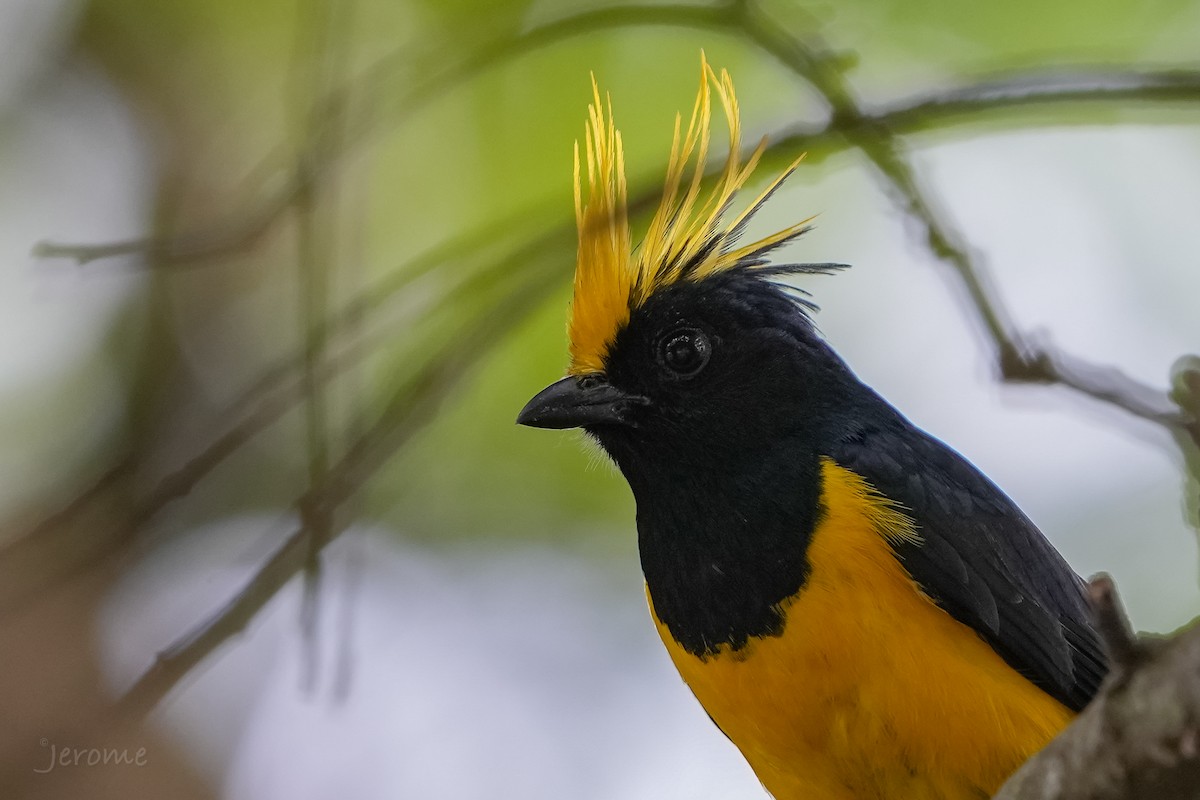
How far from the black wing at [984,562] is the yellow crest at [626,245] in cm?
74

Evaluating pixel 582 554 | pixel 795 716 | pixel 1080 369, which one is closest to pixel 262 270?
pixel 582 554

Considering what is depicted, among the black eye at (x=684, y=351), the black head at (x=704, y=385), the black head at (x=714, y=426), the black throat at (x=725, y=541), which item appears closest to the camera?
the black throat at (x=725, y=541)

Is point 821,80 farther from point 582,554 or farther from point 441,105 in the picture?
point 582,554

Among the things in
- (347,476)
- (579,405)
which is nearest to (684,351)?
(579,405)

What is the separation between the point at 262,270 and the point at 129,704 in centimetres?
321

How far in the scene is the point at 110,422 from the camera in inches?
177

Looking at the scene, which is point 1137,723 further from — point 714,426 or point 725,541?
point 714,426

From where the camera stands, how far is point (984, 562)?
11.1ft

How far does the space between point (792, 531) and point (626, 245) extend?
117 centimetres

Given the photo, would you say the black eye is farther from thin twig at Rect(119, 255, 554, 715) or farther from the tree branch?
the tree branch

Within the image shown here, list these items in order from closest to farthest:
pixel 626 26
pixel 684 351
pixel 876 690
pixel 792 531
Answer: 1. pixel 876 690
2. pixel 792 531
3. pixel 626 26
4. pixel 684 351

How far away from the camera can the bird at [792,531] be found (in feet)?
10.0
